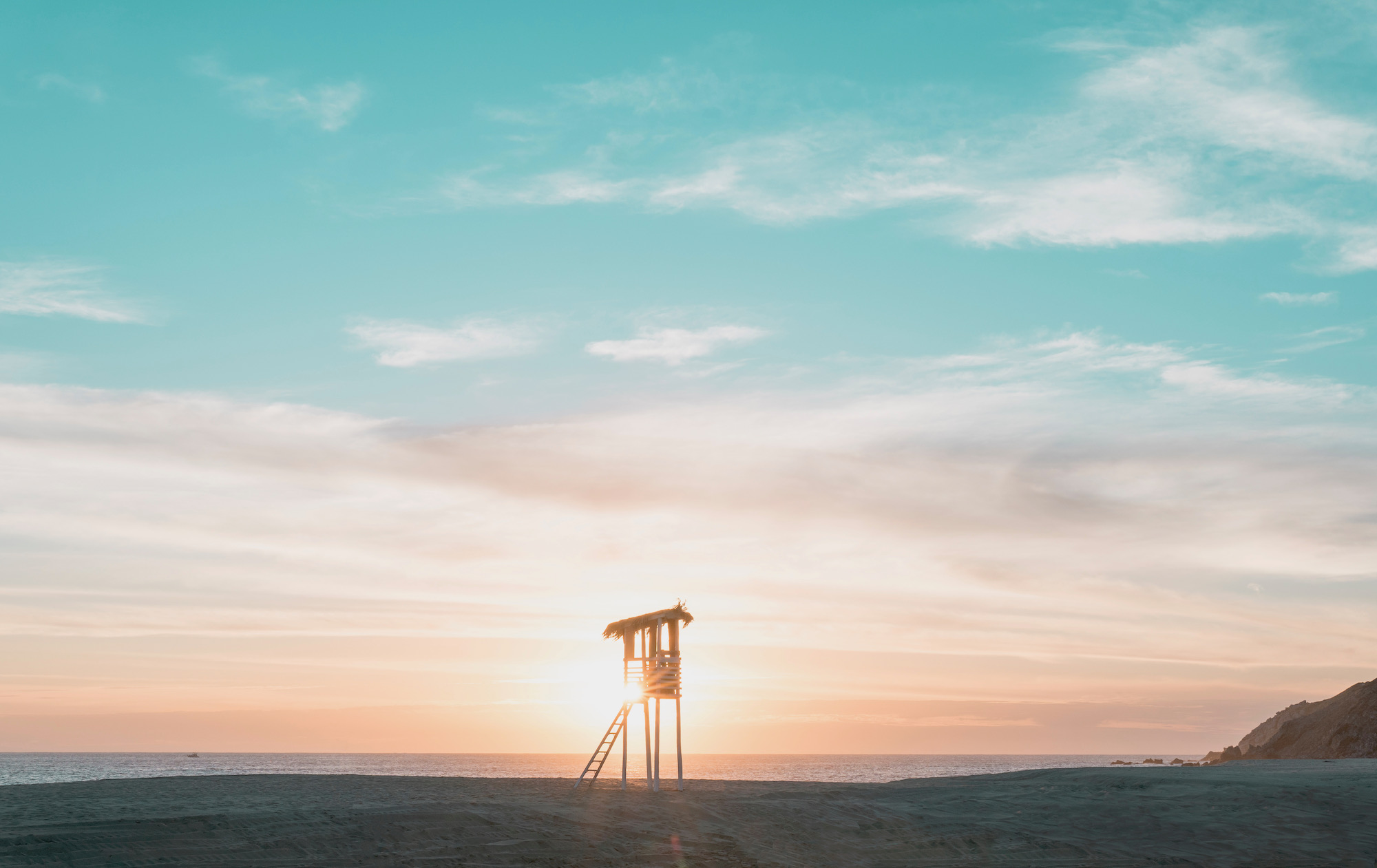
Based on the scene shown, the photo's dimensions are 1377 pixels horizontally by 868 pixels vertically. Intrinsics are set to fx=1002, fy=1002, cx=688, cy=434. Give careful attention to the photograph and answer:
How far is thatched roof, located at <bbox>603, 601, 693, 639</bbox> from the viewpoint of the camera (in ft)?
101

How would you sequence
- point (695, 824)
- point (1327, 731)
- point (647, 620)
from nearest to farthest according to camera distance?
point (695, 824), point (647, 620), point (1327, 731)

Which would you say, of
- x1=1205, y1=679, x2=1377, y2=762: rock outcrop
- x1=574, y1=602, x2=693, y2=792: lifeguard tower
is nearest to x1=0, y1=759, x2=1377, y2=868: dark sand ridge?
x1=574, y1=602, x2=693, y2=792: lifeguard tower


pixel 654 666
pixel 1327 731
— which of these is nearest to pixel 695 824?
pixel 654 666

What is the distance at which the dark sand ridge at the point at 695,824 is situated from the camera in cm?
2011

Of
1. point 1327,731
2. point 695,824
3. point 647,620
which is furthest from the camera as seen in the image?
point 1327,731

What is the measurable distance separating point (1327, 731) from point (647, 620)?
6988 cm

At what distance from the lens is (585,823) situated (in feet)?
78.3

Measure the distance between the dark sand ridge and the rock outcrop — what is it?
4769 cm

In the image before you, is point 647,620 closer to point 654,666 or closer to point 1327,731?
point 654,666

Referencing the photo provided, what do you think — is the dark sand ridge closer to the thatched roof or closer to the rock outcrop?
the thatched roof

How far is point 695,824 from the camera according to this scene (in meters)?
24.4

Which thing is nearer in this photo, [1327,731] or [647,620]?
[647,620]

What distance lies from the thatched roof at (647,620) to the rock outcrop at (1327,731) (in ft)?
189

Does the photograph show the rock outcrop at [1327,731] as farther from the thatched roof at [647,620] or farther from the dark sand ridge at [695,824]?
the thatched roof at [647,620]
